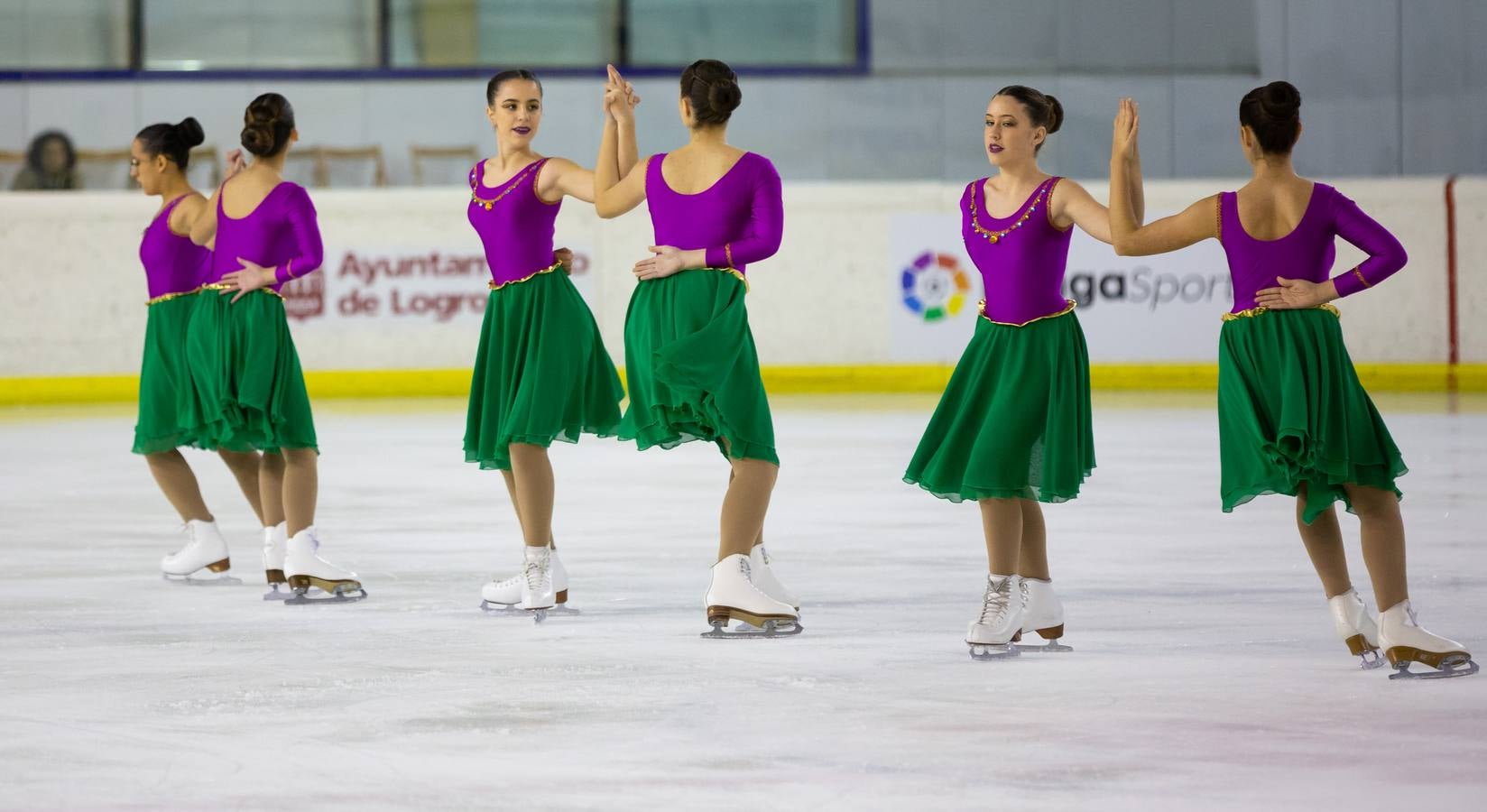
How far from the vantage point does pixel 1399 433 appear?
412 inches

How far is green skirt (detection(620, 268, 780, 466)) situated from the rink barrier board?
8600 millimetres

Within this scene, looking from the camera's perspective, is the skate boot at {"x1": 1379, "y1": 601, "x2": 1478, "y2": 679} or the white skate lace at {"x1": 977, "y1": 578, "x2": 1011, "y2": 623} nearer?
the skate boot at {"x1": 1379, "y1": 601, "x2": 1478, "y2": 679}

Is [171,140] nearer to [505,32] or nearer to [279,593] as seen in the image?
[279,593]

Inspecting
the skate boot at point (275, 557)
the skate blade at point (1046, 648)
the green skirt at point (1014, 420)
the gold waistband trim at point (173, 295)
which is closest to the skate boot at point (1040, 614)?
the skate blade at point (1046, 648)

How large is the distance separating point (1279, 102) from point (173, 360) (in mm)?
3318

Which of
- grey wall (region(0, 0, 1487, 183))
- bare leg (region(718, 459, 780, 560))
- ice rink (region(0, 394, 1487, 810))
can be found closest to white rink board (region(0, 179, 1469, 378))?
grey wall (region(0, 0, 1487, 183))

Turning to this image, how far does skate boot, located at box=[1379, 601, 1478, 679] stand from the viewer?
4.29 meters

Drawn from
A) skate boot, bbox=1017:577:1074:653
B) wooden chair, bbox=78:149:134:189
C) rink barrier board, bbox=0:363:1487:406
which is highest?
wooden chair, bbox=78:149:134:189

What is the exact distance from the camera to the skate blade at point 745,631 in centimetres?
495

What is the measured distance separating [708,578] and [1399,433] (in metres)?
5.72

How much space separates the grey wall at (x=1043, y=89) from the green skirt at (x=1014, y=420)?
37.0ft

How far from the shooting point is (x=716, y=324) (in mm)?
4906

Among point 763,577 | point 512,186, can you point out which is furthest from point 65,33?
point 763,577

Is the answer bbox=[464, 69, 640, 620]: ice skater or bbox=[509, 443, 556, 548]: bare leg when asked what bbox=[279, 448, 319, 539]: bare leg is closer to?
bbox=[464, 69, 640, 620]: ice skater
